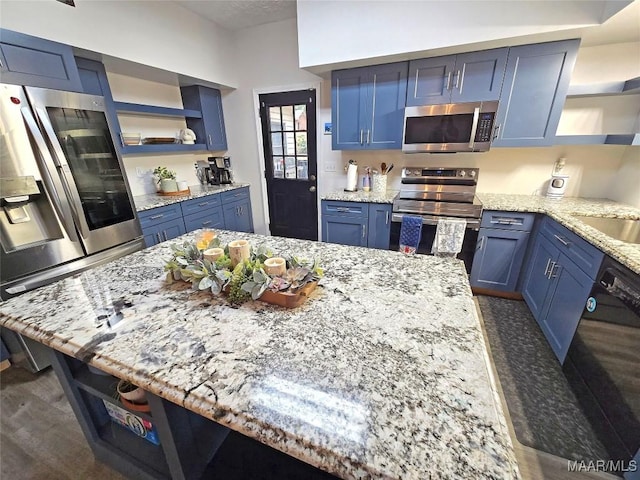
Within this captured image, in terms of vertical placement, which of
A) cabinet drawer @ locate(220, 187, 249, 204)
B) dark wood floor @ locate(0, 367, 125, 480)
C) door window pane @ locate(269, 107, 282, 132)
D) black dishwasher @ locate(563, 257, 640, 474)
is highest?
door window pane @ locate(269, 107, 282, 132)

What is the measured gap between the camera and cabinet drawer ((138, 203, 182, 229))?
98.9 inches

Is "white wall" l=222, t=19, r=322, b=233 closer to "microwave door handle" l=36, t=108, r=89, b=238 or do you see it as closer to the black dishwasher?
"microwave door handle" l=36, t=108, r=89, b=238

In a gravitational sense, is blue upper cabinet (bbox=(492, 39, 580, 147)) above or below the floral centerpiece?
above

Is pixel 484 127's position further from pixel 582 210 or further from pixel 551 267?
pixel 551 267

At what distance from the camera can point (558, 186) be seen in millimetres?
2473

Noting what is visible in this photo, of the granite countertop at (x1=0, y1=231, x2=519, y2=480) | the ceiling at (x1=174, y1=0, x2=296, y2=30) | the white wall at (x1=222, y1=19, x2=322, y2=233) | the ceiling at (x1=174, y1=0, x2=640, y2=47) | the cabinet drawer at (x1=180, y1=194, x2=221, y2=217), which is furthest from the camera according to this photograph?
the white wall at (x1=222, y1=19, x2=322, y2=233)

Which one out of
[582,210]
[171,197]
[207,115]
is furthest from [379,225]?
[207,115]

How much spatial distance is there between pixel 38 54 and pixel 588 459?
401 centimetres

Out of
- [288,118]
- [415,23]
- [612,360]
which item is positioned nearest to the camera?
[612,360]

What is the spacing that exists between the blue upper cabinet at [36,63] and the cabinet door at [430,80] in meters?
2.75

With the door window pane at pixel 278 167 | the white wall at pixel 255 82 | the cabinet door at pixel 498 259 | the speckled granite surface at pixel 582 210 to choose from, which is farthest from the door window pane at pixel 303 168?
the cabinet door at pixel 498 259

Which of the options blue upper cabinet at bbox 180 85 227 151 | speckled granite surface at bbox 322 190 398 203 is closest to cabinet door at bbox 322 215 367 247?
speckled granite surface at bbox 322 190 398 203

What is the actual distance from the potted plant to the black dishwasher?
3.68 metres

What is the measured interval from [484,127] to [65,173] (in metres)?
3.17
